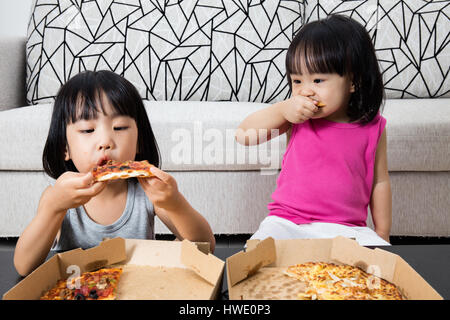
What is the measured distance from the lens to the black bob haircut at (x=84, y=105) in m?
0.88

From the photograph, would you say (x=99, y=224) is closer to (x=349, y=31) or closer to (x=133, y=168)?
(x=133, y=168)

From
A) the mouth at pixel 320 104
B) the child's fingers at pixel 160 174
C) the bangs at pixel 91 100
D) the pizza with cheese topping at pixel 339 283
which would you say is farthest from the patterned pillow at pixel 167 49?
the pizza with cheese topping at pixel 339 283

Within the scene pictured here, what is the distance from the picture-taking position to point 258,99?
6.74 feet

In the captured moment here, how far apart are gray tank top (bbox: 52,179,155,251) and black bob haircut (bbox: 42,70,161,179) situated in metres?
0.14

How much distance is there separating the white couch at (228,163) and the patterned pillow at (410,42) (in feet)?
0.95

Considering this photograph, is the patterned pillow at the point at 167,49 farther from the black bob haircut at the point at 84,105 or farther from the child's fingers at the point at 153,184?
the child's fingers at the point at 153,184

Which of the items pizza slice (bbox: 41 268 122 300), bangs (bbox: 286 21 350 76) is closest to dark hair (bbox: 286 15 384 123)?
bangs (bbox: 286 21 350 76)

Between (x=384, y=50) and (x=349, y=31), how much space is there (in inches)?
42.4

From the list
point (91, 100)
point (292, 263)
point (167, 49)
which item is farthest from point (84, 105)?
point (167, 49)

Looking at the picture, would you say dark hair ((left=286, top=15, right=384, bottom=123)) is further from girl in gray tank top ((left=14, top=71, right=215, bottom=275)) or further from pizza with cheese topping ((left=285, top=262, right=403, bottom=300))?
pizza with cheese topping ((left=285, top=262, right=403, bottom=300))

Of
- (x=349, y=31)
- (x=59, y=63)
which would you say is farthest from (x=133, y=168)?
(x=59, y=63)

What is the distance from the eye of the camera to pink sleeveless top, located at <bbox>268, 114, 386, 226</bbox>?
114 cm

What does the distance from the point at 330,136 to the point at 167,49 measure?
1.16 metres

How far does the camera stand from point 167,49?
2043mm
